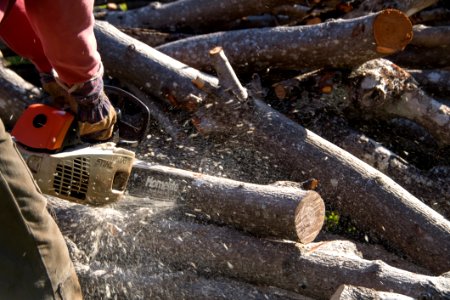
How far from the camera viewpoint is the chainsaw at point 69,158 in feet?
10.1

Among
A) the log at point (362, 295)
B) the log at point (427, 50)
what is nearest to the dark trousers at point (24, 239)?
the log at point (362, 295)

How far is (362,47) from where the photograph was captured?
4.04 meters

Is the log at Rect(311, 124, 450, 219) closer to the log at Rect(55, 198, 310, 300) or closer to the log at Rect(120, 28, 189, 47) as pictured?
the log at Rect(55, 198, 310, 300)

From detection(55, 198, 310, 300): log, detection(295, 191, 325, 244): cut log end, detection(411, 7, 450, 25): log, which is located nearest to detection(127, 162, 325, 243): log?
detection(295, 191, 325, 244): cut log end

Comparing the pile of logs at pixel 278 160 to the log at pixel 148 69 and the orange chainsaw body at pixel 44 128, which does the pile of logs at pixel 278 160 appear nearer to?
the log at pixel 148 69

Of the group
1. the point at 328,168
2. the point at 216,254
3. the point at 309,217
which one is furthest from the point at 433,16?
the point at 216,254

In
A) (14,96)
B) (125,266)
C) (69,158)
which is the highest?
(69,158)

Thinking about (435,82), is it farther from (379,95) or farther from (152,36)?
(152,36)

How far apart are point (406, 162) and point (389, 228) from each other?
64 cm

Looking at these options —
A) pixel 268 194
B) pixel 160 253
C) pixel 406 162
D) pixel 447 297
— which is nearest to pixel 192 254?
pixel 160 253

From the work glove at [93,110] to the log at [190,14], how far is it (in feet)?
6.74

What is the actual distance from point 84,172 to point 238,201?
75 centimetres

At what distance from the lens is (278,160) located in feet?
12.9

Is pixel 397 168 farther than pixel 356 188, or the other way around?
pixel 397 168
